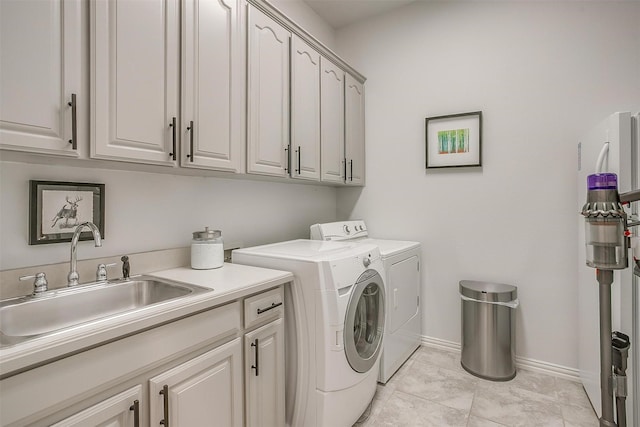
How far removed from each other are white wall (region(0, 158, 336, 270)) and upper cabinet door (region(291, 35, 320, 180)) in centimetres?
36

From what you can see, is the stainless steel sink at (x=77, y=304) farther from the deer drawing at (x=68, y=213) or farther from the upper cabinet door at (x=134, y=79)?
the upper cabinet door at (x=134, y=79)

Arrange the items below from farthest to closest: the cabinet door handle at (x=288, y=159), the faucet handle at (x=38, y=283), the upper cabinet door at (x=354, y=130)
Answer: the upper cabinet door at (x=354, y=130), the cabinet door handle at (x=288, y=159), the faucet handle at (x=38, y=283)

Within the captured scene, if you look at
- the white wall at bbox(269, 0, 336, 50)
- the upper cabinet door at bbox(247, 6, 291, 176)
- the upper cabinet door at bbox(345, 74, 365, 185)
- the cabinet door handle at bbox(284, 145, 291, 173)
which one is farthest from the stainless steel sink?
the white wall at bbox(269, 0, 336, 50)

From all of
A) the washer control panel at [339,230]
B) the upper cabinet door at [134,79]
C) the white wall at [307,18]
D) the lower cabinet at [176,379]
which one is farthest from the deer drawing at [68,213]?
the white wall at [307,18]

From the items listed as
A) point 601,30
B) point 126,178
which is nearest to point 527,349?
point 601,30

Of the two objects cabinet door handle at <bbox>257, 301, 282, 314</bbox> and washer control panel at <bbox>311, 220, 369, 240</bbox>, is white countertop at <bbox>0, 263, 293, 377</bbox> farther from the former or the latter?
washer control panel at <bbox>311, 220, 369, 240</bbox>

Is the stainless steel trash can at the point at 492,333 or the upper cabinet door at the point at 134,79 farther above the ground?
the upper cabinet door at the point at 134,79

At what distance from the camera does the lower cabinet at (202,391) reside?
106 cm

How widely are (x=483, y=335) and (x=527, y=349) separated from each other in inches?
17.9

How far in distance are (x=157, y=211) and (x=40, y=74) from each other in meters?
0.79

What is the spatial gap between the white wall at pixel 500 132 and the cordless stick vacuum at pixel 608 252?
1667 mm

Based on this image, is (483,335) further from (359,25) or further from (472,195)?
(359,25)

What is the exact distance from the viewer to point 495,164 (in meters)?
2.48

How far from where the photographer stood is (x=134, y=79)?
127cm
